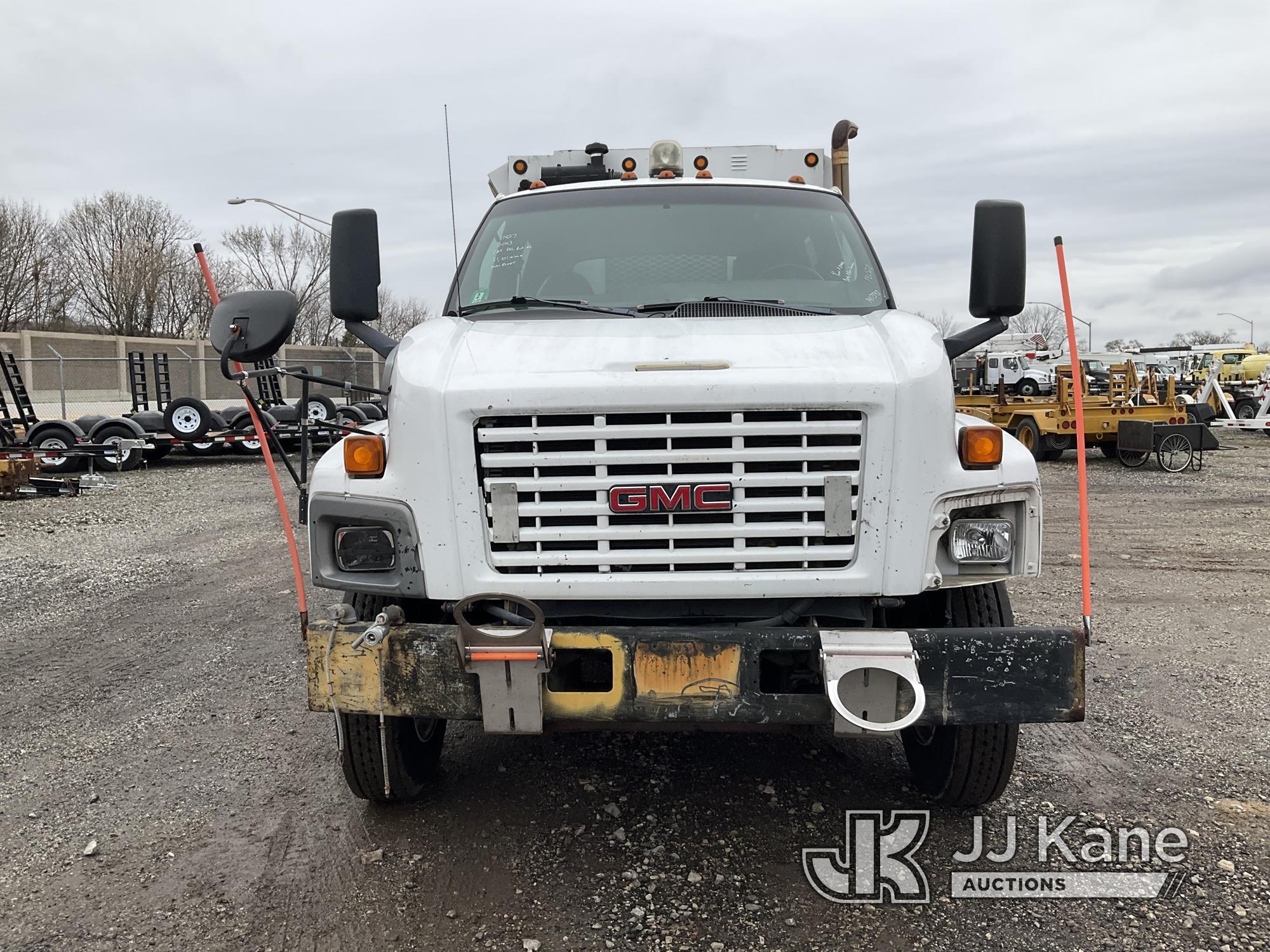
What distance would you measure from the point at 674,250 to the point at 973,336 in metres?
1.32

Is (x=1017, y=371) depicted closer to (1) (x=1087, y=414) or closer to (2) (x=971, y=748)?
(1) (x=1087, y=414)

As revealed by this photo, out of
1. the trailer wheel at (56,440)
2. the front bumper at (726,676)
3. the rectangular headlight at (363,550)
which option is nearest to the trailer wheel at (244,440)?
the trailer wheel at (56,440)

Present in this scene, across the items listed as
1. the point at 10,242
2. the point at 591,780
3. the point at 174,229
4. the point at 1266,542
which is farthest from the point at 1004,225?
the point at 174,229

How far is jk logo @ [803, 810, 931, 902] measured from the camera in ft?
10.3

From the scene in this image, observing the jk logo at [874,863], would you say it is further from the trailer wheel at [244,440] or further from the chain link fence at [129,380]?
the chain link fence at [129,380]

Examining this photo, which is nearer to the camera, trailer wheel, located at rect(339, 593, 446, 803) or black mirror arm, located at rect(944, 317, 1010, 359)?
trailer wheel, located at rect(339, 593, 446, 803)

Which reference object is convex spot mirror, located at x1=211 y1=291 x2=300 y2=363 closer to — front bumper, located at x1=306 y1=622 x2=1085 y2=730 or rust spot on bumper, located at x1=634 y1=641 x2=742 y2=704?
front bumper, located at x1=306 y1=622 x2=1085 y2=730

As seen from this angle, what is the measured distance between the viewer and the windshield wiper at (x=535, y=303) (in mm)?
3852

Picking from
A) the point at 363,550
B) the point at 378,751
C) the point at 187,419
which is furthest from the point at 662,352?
the point at 187,419

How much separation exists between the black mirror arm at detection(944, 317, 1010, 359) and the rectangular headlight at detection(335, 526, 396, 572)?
7.23 feet

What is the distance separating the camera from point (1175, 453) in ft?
55.4

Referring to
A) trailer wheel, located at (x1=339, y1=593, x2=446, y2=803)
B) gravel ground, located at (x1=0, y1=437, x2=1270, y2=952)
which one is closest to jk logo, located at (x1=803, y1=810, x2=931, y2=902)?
gravel ground, located at (x1=0, y1=437, x2=1270, y2=952)

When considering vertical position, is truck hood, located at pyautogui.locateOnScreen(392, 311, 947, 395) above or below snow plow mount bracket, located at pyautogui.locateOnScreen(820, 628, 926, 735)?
above

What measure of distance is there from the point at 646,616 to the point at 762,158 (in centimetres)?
404
